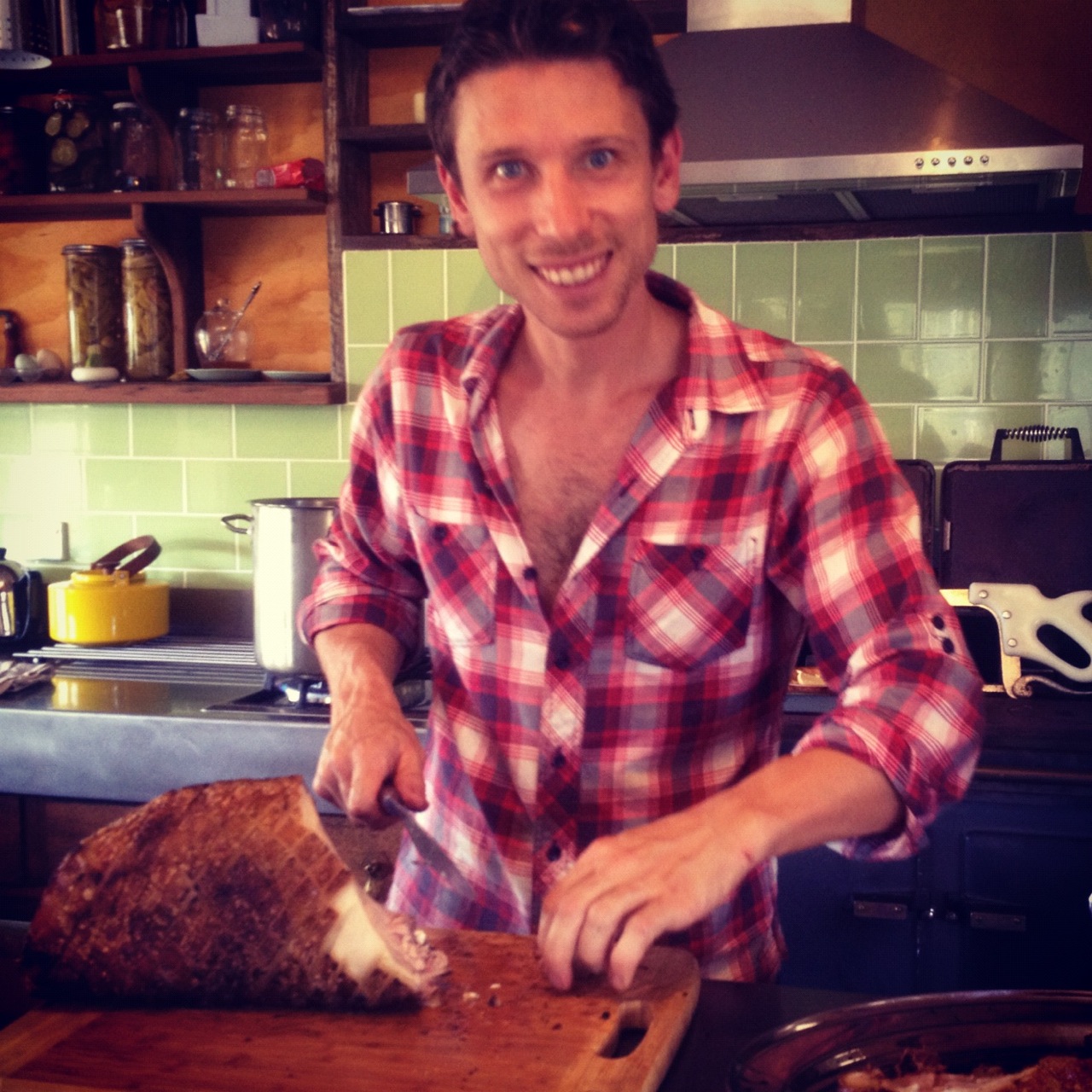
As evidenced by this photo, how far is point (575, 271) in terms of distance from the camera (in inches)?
46.7

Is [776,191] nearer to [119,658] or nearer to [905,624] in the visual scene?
[905,624]

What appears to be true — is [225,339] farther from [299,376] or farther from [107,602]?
[107,602]

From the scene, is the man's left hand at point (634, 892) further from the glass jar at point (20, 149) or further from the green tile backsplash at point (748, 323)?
the glass jar at point (20, 149)

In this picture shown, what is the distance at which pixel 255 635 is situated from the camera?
2.12 metres

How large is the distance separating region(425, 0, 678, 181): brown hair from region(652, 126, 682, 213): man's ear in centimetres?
3

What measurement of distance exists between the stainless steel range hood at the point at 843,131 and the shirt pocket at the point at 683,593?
2.68 feet

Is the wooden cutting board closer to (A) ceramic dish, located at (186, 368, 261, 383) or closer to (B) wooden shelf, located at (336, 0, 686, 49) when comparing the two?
(A) ceramic dish, located at (186, 368, 261, 383)

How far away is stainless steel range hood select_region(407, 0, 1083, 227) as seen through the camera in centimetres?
179

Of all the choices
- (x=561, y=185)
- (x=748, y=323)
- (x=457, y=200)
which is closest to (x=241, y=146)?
(x=748, y=323)

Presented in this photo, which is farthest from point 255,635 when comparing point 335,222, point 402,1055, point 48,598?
point 402,1055

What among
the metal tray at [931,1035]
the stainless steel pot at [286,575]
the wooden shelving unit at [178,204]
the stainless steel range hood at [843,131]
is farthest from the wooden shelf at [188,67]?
the metal tray at [931,1035]

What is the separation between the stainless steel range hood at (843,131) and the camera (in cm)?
178

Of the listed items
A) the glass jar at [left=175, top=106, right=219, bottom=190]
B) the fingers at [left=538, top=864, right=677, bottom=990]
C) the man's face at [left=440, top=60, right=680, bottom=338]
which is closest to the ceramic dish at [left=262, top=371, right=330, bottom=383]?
the glass jar at [left=175, top=106, right=219, bottom=190]

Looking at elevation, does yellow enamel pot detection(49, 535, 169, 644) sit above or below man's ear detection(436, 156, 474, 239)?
below
